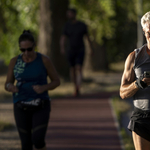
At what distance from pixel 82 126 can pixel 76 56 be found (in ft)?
9.76

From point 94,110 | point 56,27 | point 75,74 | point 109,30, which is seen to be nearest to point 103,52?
point 109,30

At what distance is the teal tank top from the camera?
4473mm

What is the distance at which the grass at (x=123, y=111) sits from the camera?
5.86 m

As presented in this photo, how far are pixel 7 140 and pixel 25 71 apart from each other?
5.85ft

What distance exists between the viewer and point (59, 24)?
12.5m

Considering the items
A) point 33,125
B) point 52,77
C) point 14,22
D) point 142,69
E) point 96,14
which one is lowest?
point 33,125

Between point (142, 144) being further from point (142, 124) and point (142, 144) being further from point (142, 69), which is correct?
point (142, 69)

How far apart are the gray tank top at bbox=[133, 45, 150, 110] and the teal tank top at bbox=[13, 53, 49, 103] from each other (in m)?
1.38

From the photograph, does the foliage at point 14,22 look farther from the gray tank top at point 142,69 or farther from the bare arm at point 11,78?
the gray tank top at point 142,69

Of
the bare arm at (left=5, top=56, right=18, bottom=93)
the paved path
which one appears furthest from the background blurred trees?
the bare arm at (left=5, top=56, right=18, bottom=93)

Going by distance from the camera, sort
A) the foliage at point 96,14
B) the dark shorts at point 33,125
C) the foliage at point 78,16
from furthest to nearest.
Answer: the foliage at point 96,14
the foliage at point 78,16
the dark shorts at point 33,125

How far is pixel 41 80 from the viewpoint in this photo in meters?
4.55

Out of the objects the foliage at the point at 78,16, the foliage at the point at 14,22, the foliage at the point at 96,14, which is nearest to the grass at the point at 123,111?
the foliage at the point at 78,16

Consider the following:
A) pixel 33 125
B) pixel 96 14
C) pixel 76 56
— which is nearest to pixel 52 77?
pixel 33 125
